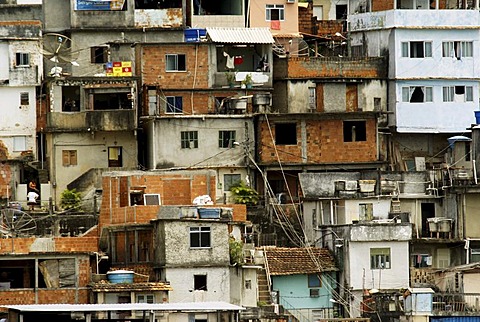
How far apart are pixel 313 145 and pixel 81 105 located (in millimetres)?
8530

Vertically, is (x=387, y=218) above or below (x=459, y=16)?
below

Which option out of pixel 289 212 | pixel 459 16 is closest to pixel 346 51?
pixel 459 16

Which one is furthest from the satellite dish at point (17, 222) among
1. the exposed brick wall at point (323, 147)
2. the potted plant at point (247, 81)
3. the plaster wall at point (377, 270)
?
the plaster wall at point (377, 270)

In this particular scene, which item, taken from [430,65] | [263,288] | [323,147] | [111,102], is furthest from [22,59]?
[430,65]

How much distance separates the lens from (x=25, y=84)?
82500 mm

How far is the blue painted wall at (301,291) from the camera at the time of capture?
7494 centimetres

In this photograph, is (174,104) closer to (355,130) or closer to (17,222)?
(355,130)

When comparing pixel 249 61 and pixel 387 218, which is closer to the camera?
pixel 387 218

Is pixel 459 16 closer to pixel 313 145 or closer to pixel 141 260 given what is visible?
pixel 313 145

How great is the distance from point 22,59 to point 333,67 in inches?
455

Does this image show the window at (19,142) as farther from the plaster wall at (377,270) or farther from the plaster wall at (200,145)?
the plaster wall at (377,270)

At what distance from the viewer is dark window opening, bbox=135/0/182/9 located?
8588 cm

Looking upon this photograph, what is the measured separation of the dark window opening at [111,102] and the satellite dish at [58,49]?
2983mm

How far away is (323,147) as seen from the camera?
271ft
